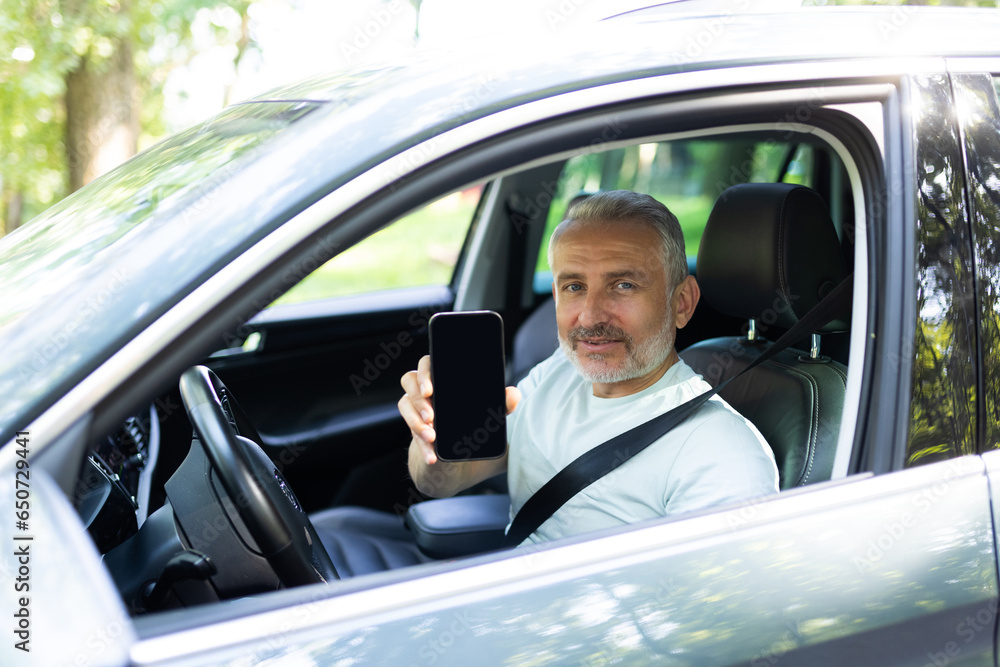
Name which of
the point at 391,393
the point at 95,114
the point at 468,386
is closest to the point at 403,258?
the point at 95,114

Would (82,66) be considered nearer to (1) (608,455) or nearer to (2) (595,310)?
(2) (595,310)

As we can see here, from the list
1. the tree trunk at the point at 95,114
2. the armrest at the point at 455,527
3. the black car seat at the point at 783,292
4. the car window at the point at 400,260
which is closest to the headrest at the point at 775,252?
the black car seat at the point at 783,292

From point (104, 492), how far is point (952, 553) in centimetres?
138

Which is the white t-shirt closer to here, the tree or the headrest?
the headrest

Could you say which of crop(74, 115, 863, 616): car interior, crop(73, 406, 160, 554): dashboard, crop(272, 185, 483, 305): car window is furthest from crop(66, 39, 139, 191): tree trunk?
crop(73, 406, 160, 554): dashboard

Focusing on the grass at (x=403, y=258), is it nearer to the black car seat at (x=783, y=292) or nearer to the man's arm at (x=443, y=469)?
the man's arm at (x=443, y=469)

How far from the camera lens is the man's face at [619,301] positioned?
6.19ft

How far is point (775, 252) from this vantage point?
165 cm

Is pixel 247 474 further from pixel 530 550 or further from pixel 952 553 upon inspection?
pixel 952 553

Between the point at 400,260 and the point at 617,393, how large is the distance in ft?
38.2

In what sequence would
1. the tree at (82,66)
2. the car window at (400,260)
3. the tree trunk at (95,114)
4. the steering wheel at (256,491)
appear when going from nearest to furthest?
the steering wheel at (256,491) → the tree at (82,66) → the tree trunk at (95,114) → the car window at (400,260)

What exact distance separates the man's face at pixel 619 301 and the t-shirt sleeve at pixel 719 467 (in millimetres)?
247

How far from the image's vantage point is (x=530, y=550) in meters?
1.03

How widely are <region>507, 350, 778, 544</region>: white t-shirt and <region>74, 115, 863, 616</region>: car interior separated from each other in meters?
0.13
